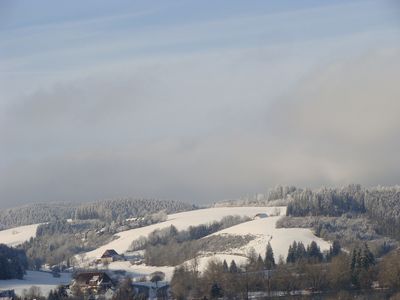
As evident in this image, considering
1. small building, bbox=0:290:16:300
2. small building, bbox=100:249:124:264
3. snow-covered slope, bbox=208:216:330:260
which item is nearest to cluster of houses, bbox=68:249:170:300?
small building, bbox=0:290:16:300

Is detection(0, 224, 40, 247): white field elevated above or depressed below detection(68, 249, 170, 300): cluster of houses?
above

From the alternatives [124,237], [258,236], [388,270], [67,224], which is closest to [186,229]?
[124,237]

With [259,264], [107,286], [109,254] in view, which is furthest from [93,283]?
[109,254]

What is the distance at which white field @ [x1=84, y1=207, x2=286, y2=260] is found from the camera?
151250 millimetres

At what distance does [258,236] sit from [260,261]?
106ft

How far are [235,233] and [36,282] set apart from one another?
41357 millimetres

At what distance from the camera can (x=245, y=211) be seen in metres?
172

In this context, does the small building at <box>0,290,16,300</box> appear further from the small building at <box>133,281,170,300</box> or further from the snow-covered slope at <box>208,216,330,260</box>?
the snow-covered slope at <box>208,216,330,260</box>

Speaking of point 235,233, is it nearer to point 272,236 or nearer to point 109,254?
point 272,236

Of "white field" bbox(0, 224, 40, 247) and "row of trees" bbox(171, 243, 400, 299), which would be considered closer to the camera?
"row of trees" bbox(171, 243, 400, 299)

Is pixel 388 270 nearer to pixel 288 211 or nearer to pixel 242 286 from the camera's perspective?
pixel 242 286

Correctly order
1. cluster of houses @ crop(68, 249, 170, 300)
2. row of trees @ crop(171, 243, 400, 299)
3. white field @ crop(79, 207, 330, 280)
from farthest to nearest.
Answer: white field @ crop(79, 207, 330, 280) → cluster of houses @ crop(68, 249, 170, 300) → row of trees @ crop(171, 243, 400, 299)

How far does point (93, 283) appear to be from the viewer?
91.6m

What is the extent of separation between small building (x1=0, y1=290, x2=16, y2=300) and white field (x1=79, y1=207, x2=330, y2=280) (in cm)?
2185
